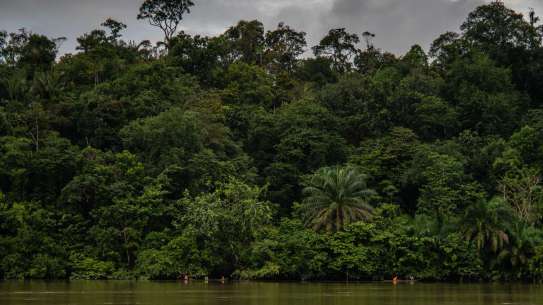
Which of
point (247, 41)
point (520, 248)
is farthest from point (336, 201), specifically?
point (247, 41)

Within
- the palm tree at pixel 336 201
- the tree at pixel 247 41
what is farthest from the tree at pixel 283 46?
the palm tree at pixel 336 201

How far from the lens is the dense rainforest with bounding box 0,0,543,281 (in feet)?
151

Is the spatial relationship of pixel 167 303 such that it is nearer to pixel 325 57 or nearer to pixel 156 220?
pixel 156 220

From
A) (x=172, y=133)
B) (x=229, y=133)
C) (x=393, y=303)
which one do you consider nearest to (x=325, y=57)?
(x=229, y=133)

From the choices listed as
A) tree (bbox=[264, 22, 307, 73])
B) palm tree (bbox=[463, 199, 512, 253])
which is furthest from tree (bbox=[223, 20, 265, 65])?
palm tree (bbox=[463, 199, 512, 253])

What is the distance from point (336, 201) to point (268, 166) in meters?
11.4

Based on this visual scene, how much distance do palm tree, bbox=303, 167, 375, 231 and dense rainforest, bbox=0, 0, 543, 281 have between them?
9cm

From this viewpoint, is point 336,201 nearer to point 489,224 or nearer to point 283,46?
point 489,224

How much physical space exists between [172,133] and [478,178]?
22.2 m

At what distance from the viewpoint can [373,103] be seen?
202 feet

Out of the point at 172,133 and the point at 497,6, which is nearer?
the point at 172,133

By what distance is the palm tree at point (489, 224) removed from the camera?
4416cm

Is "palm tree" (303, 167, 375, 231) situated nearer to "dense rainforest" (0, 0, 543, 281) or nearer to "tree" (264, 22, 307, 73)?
"dense rainforest" (0, 0, 543, 281)

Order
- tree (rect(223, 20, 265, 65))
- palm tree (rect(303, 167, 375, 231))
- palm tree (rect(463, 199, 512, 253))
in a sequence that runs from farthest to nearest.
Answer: tree (rect(223, 20, 265, 65)) → palm tree (rect(303, 167, 375, 231)) → palm tree (rect(463, 199, 512, 253))
